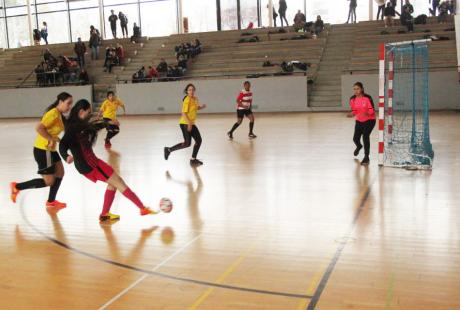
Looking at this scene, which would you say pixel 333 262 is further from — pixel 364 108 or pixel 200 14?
pixel 200 14

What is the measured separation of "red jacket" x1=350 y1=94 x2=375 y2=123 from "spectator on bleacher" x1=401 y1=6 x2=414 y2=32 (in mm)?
17671

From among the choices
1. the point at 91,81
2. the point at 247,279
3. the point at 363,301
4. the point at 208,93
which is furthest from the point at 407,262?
the point at 91,81

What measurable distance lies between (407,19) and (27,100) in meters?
22.9

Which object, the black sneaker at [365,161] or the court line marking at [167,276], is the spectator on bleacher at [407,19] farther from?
the court line marking at [167,276]

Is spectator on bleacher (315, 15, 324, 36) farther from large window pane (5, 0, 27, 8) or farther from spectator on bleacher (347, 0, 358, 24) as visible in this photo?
large window pane (5, 0, 27, 8)

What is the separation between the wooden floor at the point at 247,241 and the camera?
4543mm

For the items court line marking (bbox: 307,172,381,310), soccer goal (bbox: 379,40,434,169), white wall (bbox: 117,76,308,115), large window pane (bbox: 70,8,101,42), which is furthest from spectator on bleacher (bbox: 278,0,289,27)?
court line marking (bbox: 307,172,381,310)

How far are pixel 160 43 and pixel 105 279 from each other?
30.0 m

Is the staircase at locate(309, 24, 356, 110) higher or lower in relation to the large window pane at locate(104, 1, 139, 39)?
lower

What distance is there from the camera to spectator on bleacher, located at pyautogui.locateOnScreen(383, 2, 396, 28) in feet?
91.4

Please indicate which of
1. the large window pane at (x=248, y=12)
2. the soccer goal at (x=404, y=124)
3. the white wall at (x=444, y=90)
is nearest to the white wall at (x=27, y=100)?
the large window pane at (x=248, y=12)

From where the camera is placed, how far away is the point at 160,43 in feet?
110

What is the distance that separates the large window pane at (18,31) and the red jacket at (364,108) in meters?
35.9

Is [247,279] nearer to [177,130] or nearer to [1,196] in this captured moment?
[1,196]
